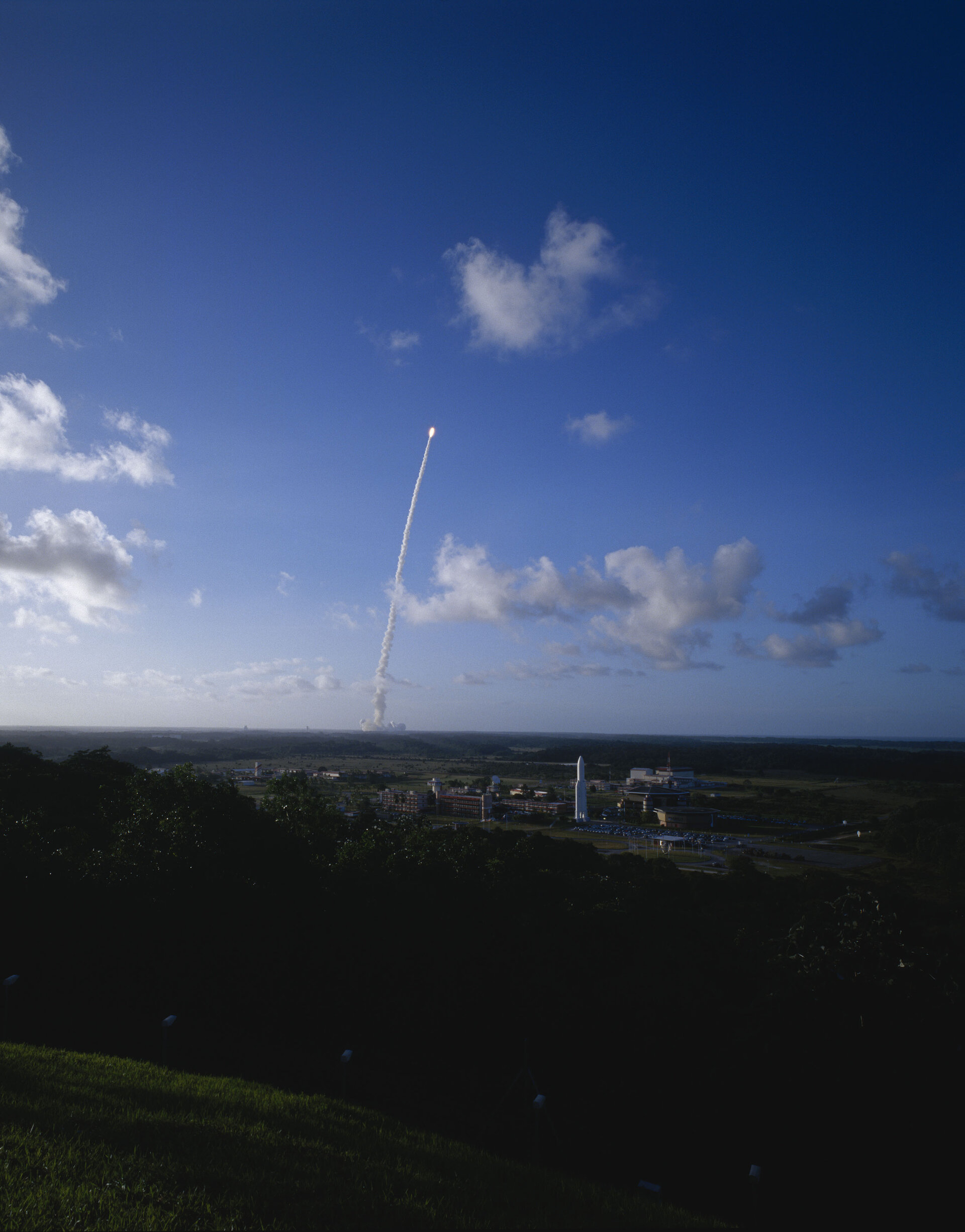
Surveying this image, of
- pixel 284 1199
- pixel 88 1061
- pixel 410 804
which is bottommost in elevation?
pixel 410 804

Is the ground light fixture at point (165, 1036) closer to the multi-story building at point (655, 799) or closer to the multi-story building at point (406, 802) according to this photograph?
the multi-story building at point (406, 802)

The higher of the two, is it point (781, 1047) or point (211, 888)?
point (211, 888)

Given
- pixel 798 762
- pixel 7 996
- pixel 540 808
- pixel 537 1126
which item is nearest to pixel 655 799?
pixel 540 808

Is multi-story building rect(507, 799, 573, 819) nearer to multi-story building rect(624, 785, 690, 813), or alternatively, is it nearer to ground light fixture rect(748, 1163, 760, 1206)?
multi-story building rect(624, 785, 690, 813)

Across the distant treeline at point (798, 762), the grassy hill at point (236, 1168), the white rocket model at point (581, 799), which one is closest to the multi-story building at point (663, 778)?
the distant treeline at point (798, 762)

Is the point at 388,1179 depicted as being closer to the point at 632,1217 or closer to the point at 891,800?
the point at 632,1217

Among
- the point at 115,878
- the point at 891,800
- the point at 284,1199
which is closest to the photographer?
the point at 284,1199

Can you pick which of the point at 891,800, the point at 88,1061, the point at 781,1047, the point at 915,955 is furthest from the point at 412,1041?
the point at 891,800
